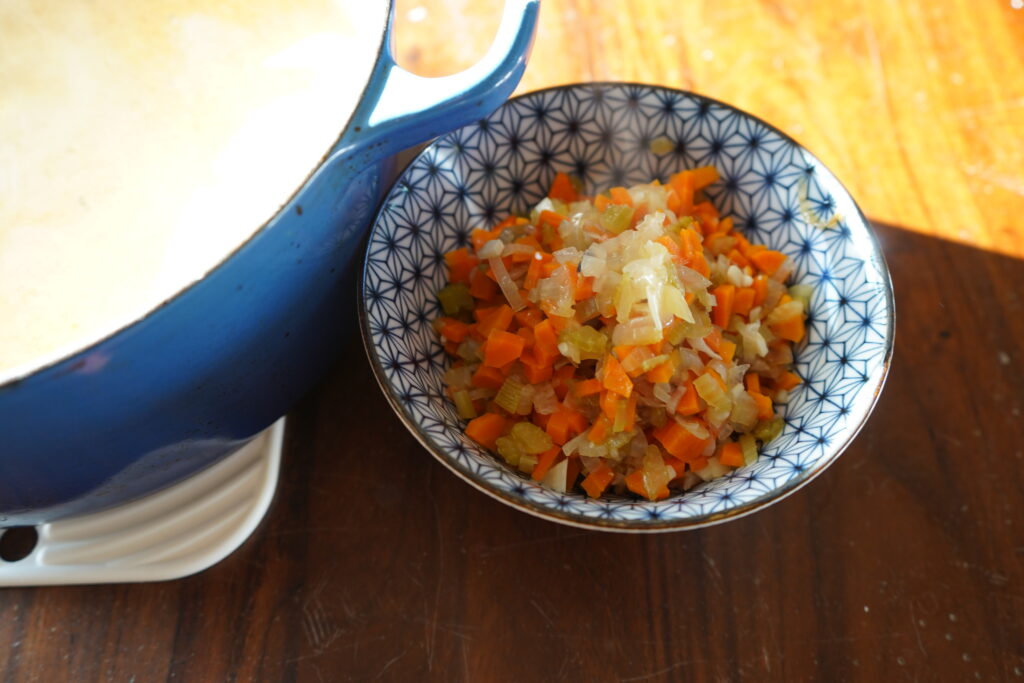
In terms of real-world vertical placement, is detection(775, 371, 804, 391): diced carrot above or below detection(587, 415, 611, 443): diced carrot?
below

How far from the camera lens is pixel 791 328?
2.84 feet

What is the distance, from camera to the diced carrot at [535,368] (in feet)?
2.60

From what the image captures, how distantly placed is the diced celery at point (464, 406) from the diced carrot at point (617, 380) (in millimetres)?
145

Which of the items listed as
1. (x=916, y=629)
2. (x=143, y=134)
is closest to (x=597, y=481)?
(x=916, y=629)

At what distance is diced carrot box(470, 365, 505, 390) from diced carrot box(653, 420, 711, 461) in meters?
0.16

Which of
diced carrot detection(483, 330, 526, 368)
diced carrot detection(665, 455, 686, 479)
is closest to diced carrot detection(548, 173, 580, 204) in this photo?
diced carrot detection(483, 330, 526, 368)

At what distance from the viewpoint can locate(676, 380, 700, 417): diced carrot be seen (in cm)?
77

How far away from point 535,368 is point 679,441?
15cm

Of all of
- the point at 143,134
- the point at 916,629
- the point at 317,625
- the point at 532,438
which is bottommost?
the point at 916,629

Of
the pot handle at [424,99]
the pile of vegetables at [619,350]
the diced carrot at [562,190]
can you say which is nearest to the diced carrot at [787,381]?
the pile of vegetables at [619,350]

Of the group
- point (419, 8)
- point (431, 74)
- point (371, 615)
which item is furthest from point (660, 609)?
point (419, 8)

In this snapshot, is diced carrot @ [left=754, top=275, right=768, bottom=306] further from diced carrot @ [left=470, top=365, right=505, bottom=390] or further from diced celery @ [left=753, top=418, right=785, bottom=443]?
diced carrot @ [left=470, top=365, right=505, bottom=390]

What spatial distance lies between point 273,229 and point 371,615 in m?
0.41

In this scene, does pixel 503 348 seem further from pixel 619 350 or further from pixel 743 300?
pixel 743 300
